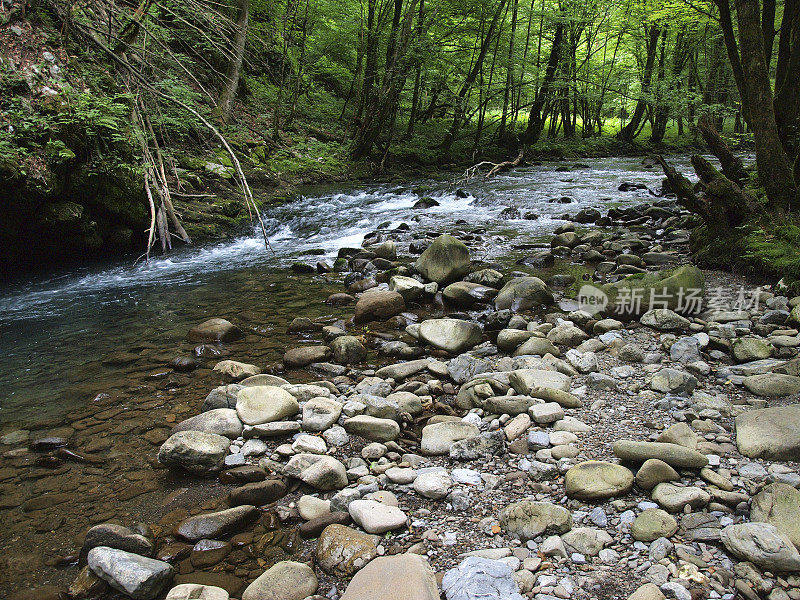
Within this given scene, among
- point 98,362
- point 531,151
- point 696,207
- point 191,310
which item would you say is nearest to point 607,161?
point 531,151

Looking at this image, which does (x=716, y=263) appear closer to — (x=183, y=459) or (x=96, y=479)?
(x=183, y=459)

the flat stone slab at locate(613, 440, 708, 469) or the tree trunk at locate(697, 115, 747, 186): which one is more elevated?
the tree trunk at locate(697, 115, 747, 186)

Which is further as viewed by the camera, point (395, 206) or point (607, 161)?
point (607, 161)

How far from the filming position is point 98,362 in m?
4.86

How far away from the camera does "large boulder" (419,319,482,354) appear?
5086 mm

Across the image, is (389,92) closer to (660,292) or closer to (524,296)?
(524,296)

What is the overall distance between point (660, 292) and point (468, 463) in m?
3.50

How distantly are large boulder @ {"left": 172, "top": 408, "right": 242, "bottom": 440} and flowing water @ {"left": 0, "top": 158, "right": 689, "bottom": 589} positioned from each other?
272 mm

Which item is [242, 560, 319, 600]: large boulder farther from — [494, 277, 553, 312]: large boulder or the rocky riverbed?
[494, 277, 553, 312]: large boulder

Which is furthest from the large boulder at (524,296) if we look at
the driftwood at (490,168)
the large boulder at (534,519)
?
the driftwood at (490,168)

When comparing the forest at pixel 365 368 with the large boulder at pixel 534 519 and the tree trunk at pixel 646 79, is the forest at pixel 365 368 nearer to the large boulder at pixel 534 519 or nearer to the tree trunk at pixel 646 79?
the large boulder at pixel 534 519

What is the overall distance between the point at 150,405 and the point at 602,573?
145 inches

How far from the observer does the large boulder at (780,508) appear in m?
1.98

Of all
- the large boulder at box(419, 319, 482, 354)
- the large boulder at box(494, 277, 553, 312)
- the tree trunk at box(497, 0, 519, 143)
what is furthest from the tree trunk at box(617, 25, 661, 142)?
the large boulder at box(419, 319, 482, 354)
